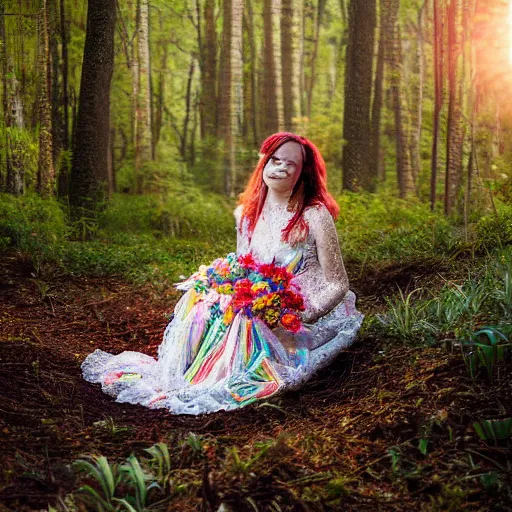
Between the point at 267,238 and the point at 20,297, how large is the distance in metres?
2.56

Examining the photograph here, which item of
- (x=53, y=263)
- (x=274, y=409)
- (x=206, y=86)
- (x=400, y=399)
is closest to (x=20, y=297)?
(x=53, y=263)

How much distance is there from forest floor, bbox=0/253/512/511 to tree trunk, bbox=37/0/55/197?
521 cm

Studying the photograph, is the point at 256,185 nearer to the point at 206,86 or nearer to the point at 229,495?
the point at 229,495

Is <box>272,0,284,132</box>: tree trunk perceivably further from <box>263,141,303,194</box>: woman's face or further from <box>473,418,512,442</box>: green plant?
<box>473,418,512,442</box>: green plant

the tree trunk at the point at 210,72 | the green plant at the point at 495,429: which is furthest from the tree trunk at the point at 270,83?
the green plant at the point at 495,429

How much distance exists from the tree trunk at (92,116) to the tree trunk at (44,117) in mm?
746

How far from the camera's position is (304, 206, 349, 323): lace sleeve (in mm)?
3838

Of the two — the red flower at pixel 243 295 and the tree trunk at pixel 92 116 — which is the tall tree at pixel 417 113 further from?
the red flower at pixel 243 295

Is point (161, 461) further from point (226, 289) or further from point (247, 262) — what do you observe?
point (247, 262)

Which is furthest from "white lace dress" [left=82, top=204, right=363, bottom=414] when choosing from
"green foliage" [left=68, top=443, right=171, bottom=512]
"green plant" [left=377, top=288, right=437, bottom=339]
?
"green foliage" [left=68, top=443, right=171, bottom=512]

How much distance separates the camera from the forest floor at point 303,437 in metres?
2.42

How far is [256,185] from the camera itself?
426 cm

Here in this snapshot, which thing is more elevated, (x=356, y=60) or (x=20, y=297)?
(x=356, y=60)

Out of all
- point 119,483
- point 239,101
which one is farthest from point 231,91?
point 119,483
